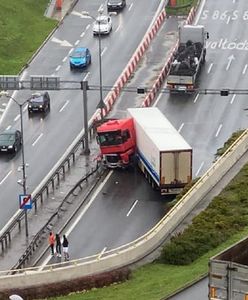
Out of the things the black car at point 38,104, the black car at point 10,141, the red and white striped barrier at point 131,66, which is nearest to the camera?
the black car at point 10,141

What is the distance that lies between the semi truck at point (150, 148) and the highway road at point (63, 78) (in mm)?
4428

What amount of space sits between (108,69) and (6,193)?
25890mm

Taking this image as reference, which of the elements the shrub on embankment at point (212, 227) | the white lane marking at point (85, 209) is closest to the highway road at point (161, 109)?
the white lane marking at point (85, 209)

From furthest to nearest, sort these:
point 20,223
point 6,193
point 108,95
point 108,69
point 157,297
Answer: point 108,69 < point 108,95 < point 6,193 < point 20,223 < point 157,297

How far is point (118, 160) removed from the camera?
77875mm

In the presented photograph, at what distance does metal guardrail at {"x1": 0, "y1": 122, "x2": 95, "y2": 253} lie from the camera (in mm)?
66812

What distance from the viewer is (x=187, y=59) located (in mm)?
95000

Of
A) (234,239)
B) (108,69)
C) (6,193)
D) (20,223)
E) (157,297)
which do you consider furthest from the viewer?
(108,69)

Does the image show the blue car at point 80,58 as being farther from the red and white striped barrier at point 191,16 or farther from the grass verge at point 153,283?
the grass verge at point 153,283

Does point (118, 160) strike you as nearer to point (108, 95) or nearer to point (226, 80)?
point (108, 95)

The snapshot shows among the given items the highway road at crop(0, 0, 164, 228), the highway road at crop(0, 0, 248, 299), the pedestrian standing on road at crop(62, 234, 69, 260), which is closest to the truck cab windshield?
the highway road at crop(0, 0, 248, 299)

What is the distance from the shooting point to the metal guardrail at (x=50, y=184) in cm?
6681

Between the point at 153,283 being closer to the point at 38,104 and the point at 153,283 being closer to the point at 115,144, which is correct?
the point at 115,144

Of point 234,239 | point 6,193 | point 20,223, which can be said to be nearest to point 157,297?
point 234,239
